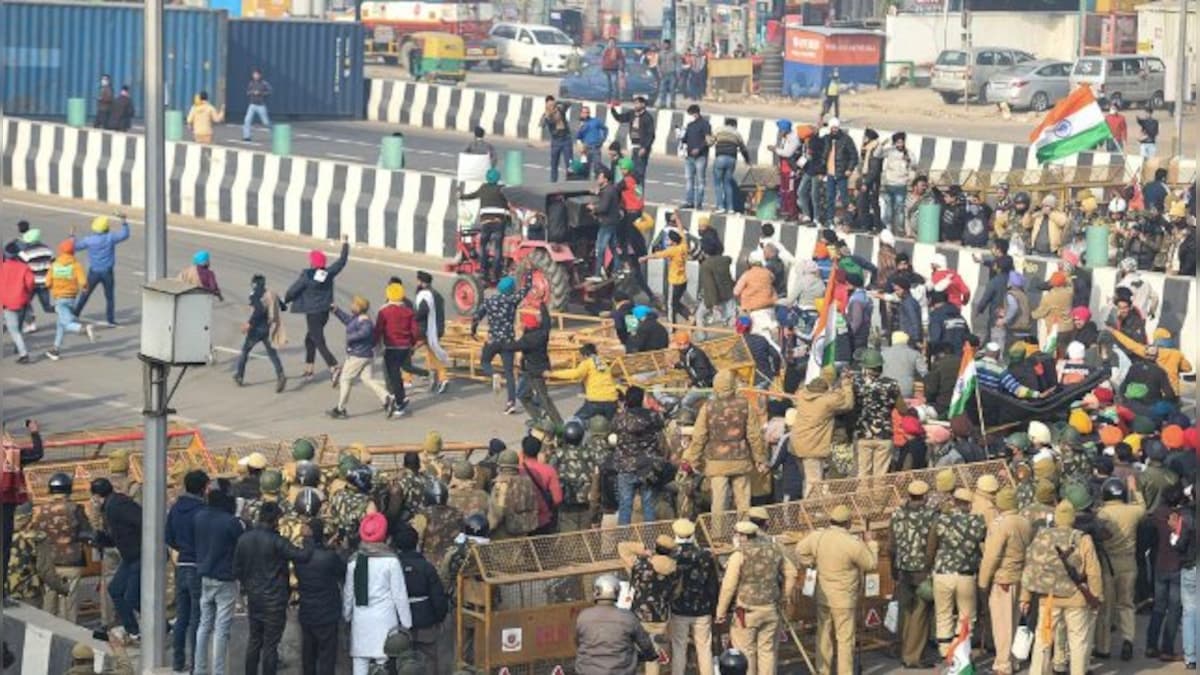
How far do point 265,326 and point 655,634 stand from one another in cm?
1001

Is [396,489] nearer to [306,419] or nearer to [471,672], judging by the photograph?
[471,672]

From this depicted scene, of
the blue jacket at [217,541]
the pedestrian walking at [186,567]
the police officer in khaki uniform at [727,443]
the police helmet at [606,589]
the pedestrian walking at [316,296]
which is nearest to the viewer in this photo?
the police helmet at [606,589]

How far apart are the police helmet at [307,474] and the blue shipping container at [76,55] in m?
32.7

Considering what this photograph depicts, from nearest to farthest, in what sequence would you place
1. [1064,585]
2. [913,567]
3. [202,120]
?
[1064,585] < [913,567] < [202,120]

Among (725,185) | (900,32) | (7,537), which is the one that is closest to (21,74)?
(725,185)

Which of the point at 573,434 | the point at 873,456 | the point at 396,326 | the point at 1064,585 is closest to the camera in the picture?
the point at 1064,585

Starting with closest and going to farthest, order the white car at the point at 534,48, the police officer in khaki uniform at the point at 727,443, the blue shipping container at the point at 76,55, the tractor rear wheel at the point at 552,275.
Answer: the police officer in khaki uniform at the point at 727,443
the tractor rear wheel at the point at 552,275
the blue shipping container at the point at 76,55
the white car at the point at 534,48

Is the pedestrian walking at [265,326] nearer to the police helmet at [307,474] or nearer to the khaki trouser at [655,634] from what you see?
the police helmet at [307,474]

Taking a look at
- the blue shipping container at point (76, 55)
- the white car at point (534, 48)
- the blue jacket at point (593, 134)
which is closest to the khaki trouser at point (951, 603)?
the blue jacket at point (593, 134)

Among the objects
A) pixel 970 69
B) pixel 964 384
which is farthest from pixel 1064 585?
pixel 970 69

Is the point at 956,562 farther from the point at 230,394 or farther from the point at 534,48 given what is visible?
the point at 534,48

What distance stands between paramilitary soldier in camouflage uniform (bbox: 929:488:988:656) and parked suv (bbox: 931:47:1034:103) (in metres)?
43.8

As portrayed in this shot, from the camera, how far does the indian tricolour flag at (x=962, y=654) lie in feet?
56.6

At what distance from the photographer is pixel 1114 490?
18.7m
